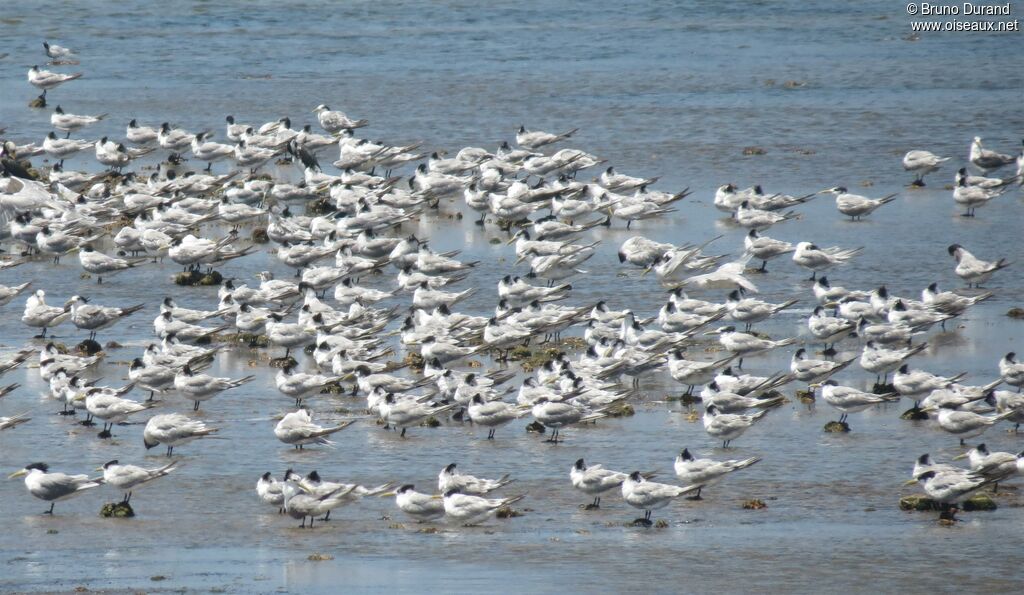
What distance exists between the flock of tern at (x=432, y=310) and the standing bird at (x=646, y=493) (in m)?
0.03

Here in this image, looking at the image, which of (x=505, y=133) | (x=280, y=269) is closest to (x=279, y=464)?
(x=280, y=269)

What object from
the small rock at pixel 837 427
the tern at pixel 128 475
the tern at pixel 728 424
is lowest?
the small rock at pixel 837 427

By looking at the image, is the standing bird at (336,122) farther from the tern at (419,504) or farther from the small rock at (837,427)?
the tern at (419,504)

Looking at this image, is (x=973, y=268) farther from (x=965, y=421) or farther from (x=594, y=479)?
(x=594, y=479)

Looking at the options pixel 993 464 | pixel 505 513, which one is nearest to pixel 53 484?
pixel 505 513

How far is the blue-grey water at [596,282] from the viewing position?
1405 cm

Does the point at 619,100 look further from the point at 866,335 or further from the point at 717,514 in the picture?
the point at 717,514

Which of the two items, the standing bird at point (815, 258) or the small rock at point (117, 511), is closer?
the small rock at point (117, 511)

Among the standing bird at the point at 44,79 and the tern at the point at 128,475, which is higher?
the standing bird at the point at 44,79

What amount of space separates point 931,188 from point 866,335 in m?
10.9

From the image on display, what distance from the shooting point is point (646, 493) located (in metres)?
15.1

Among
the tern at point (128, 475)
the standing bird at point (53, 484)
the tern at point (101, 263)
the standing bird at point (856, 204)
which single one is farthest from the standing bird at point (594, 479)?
the standing bird at point (856, 204)

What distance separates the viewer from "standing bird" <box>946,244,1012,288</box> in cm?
2355

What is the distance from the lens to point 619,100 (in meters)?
40.4
